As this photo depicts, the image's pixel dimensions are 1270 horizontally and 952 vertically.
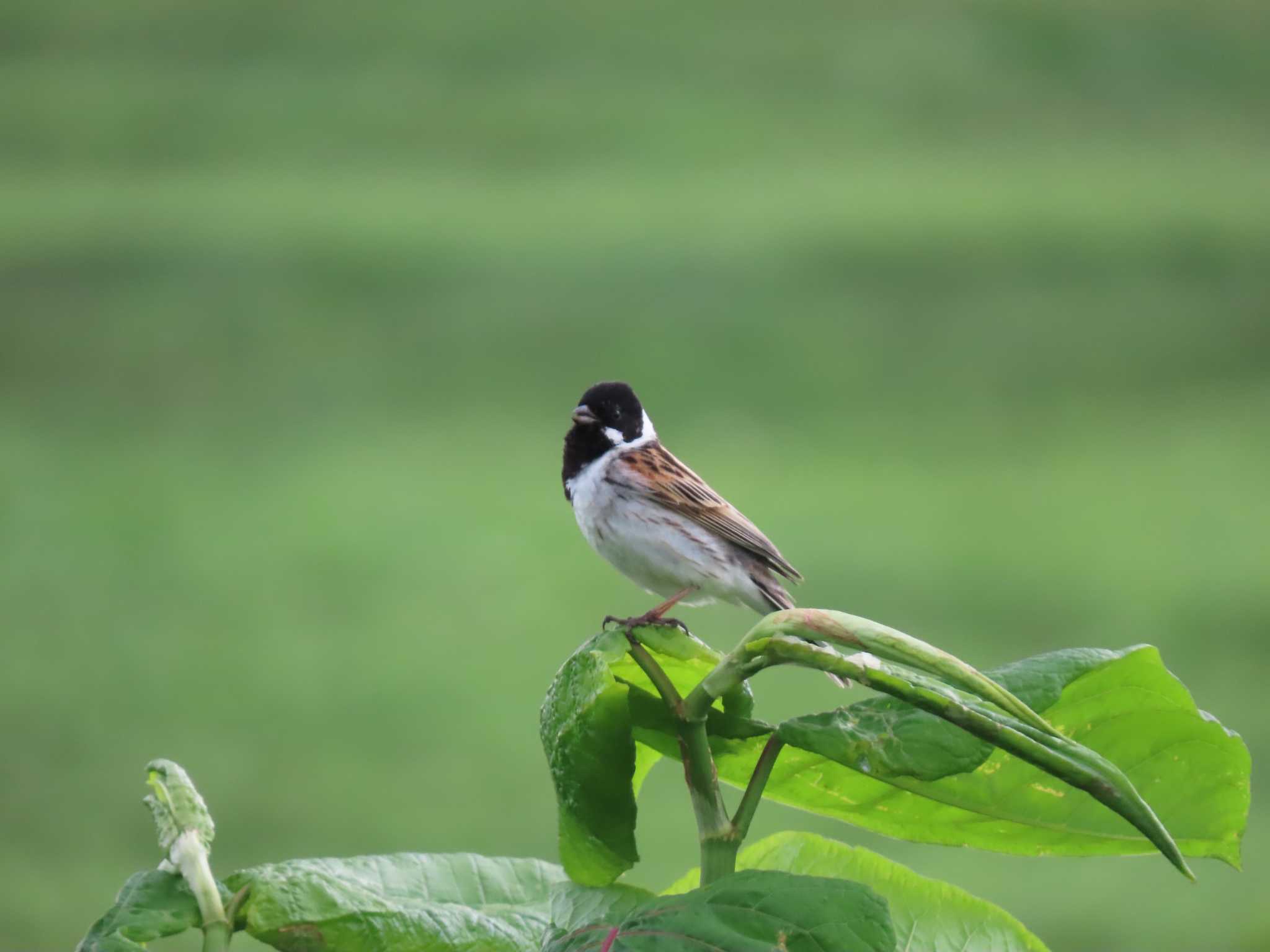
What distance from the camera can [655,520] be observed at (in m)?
1.28

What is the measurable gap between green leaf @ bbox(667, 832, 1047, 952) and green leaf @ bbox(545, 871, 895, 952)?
13cm

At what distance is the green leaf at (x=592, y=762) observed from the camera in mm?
461

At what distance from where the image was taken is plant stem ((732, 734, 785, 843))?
429mm

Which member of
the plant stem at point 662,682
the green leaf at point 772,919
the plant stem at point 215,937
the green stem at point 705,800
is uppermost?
the plant stem at point 662,682

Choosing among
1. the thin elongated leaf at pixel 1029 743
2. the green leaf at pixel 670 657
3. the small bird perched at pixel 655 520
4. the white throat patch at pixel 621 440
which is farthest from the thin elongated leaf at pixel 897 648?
the white throat patch at pixel 621 440

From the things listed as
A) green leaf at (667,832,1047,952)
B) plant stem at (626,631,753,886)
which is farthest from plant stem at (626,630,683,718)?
green leaf at (667,832,1047,952)

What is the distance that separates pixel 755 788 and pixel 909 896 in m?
0.16

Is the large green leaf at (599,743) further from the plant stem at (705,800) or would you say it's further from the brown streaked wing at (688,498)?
the brown streaked wing at (688,498)

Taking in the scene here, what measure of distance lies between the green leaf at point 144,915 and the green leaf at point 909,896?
20cm

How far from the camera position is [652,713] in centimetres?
47

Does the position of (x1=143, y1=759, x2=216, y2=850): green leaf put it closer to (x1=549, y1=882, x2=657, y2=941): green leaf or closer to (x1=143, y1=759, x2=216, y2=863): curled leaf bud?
(x1=143, y1=759, x2=216, y2=863): curled leaf bud

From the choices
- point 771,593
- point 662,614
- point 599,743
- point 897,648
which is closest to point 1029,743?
point 897,648

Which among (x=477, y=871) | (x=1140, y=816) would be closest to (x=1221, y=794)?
(x=1140, y=816)

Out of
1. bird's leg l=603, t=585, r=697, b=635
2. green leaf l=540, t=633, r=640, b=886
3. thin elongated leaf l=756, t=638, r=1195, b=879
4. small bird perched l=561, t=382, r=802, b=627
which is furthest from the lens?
small bird perched l=561, t=382, r=802, b=627
